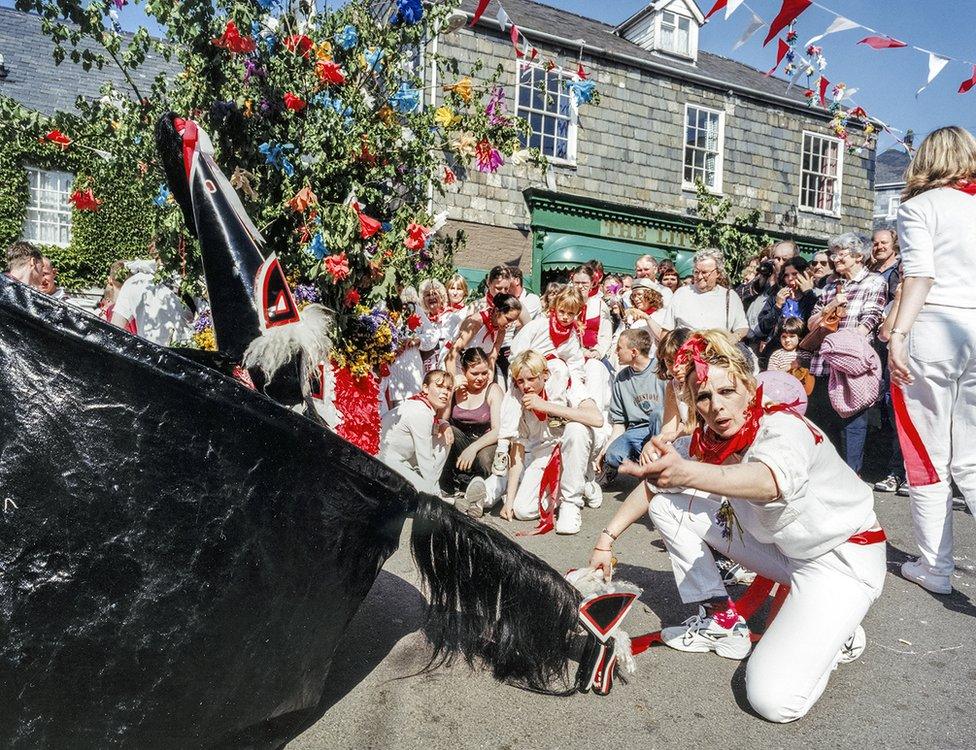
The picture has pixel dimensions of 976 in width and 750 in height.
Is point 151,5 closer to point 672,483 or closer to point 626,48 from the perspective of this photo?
point 672,483

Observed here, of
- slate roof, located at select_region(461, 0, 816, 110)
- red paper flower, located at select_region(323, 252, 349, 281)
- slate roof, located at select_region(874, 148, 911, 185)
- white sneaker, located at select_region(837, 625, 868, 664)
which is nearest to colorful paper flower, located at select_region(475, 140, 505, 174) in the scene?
red paper flower, located at select_region(323, 252, 349, 281)

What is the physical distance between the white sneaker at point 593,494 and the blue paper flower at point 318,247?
257 cm

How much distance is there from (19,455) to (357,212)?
248cm

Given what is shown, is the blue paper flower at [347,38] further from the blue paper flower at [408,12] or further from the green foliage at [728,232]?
the green foliage at [728,232]

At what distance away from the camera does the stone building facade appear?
13.8 meters

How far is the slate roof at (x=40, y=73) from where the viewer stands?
1531 centimetres

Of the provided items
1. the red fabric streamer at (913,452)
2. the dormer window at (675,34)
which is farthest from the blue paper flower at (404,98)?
the dormer window at (675,34)

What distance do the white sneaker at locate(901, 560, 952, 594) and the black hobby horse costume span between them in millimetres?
2810

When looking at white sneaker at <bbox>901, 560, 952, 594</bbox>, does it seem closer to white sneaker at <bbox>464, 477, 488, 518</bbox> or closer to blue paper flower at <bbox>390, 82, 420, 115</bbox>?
white sneaker at <bbox>464, 477, 488, 518</bbox>

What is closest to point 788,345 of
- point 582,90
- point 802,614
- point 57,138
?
point 582,90

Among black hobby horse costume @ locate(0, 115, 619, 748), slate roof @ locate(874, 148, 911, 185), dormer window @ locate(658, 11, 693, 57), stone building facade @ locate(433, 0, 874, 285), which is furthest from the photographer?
slate roof @ locate(874, 148, 911, 185)

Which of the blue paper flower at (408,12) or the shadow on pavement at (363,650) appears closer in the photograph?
the shadow on pavement at (363,650)

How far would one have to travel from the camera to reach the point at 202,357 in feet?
7.17

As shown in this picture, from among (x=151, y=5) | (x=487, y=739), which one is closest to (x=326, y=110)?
(x=151, y=5)
